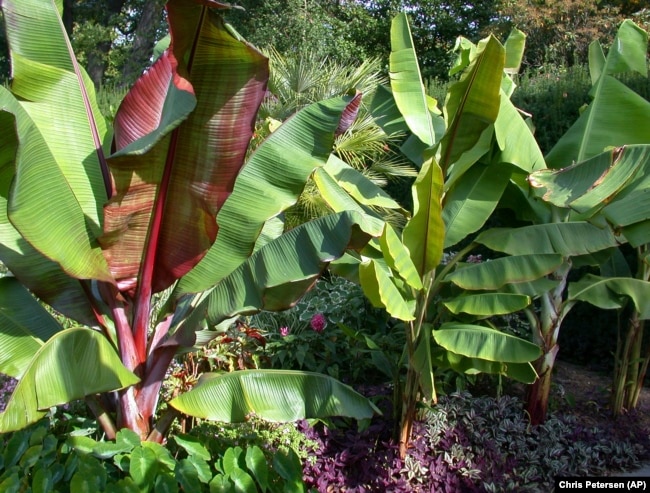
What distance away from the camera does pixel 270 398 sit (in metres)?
3.51

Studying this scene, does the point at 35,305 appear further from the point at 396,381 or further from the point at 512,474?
the point at 512,474

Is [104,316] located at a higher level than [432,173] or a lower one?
lower

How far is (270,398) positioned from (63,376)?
1.07 meters

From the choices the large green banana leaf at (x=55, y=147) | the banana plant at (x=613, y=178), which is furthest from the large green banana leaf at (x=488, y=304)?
the large green banana leaf at (x=55, y=147)

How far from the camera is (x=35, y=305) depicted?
12.4 ft

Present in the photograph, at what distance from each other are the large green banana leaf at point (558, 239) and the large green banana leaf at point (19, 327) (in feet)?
9.62

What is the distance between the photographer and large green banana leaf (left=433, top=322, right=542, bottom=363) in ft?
12.4

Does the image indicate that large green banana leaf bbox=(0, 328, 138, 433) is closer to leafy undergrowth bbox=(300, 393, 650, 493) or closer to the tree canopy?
leafy undergrowth bbox=(300, 393, 650, 493)

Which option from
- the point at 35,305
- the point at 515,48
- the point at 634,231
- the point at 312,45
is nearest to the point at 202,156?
the point at 35,305

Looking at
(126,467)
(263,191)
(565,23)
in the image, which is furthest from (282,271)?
(565,23)

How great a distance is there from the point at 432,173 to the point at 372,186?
40.8 inches

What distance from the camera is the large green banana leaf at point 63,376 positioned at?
2.79 m

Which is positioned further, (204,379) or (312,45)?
(312,45)

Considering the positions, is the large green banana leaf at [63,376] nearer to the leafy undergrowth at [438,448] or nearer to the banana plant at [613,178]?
the leafy undergrowth at [438,448]
